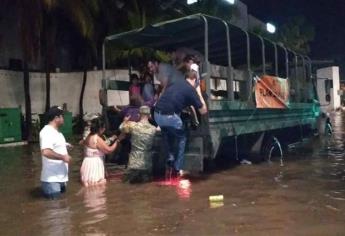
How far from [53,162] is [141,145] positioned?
1628 mm

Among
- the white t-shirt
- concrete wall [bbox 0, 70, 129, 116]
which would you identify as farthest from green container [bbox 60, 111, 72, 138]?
the white t-shirt

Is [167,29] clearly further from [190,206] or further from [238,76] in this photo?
[190,206]

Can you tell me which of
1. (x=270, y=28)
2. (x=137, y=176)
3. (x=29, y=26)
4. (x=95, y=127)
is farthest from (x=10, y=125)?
(x=270, y=28)

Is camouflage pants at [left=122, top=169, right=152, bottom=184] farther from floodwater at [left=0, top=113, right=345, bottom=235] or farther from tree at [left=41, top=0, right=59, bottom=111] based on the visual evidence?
tree at [left=41, top=0, right=59, bottom=111]

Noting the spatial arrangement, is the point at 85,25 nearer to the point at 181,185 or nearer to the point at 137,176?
the point at 137,176

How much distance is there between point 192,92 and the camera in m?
8.59

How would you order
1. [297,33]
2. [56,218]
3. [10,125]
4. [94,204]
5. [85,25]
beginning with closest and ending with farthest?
[56,218] → [94,204] → [10,125] → [85,25] → [297,33]

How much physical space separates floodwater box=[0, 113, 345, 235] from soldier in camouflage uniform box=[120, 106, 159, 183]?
275 mm

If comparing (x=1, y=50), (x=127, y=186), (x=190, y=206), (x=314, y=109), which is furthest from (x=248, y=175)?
(x=1, y=50)

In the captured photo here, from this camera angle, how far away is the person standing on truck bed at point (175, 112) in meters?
8.67

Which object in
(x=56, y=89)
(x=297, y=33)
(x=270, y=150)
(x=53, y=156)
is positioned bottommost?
(x=270, y=150)

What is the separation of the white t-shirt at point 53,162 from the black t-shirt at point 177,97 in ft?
5.80

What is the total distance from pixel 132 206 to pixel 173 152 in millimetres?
1781

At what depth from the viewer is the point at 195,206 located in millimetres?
7125
